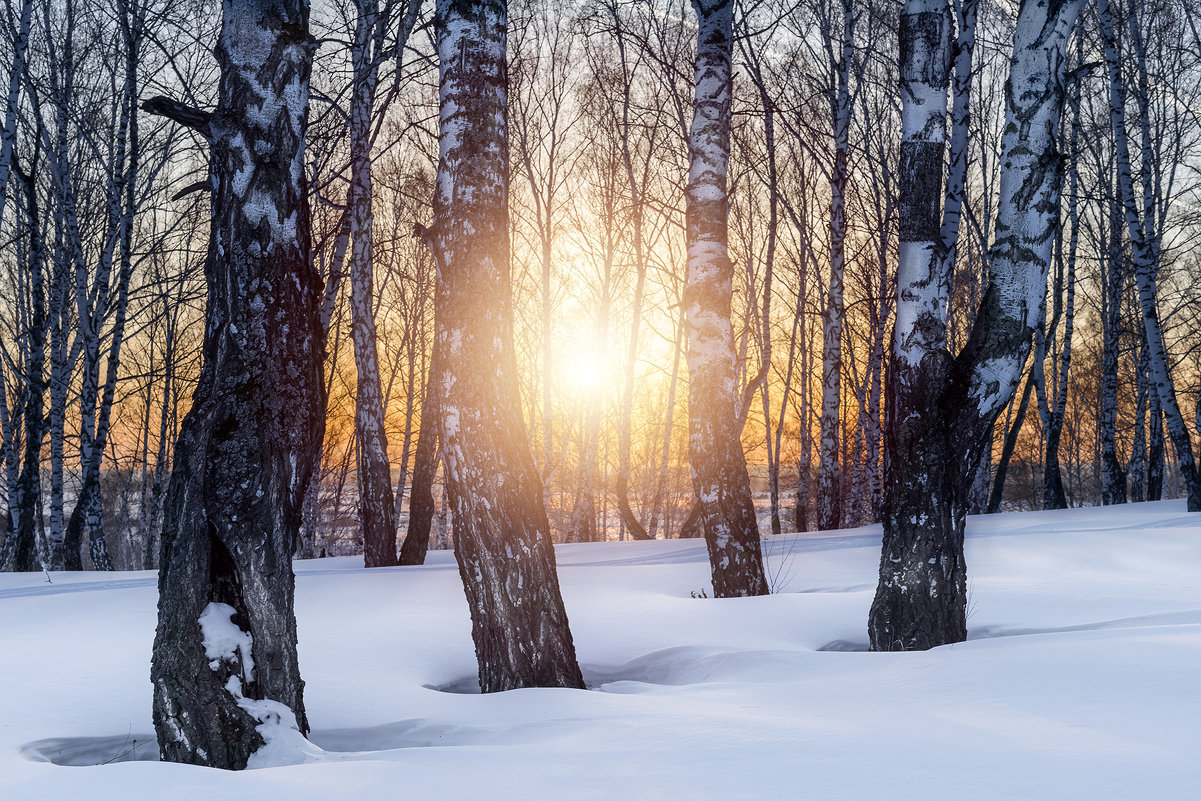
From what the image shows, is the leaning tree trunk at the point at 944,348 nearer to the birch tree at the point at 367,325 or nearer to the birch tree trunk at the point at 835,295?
the birch tree at the point at 367,325

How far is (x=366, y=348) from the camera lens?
380 inches

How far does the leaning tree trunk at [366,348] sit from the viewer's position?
30.8ft

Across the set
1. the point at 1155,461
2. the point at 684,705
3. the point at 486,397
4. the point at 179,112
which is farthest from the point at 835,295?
the point at 179,112

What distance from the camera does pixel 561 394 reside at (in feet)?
86.4

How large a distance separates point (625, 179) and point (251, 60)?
1681 centimetres

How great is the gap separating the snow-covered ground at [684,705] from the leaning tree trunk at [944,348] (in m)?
0.55

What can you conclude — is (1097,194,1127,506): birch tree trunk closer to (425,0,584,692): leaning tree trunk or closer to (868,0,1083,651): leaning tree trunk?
(868,0,1083,651): leaning tree trunk

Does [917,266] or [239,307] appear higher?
[917,266]

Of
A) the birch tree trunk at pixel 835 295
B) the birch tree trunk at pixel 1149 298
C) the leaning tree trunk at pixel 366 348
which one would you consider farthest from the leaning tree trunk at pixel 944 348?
the birch tree trunk at pixel 835 295

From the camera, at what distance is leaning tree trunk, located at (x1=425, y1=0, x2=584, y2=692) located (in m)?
3.79

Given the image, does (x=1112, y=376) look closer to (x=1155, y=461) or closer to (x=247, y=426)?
(x=1155, y=461)

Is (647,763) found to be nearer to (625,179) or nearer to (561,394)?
(625,179)

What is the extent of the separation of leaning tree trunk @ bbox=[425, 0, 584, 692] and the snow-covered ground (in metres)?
0.36

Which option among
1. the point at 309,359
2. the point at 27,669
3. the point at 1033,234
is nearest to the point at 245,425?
the point at 309,359
